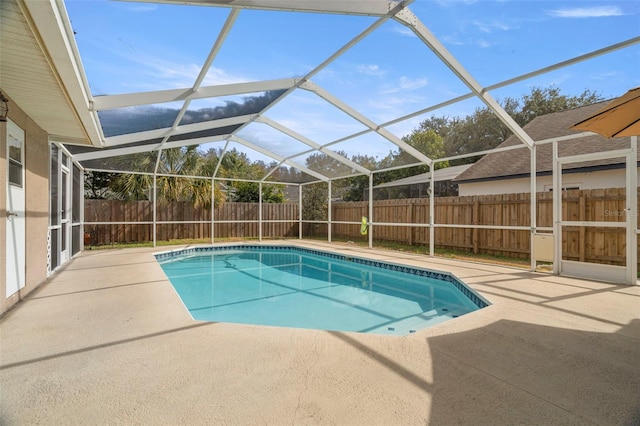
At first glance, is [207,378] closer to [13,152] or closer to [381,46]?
[13,152]

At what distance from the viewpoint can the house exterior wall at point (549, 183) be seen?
759 centimetres

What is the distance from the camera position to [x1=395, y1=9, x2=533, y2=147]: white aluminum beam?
4340mm

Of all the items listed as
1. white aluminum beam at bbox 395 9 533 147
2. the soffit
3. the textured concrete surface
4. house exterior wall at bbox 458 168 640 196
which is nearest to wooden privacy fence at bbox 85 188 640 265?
house exterior wall at bbox 458 168 640 196

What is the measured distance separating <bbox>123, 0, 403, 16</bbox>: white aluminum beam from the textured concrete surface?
3191mm

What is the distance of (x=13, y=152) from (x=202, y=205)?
9108 mm

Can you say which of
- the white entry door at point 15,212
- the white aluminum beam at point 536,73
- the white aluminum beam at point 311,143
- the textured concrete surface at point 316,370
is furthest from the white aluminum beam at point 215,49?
the white aluminum beam at point 536,73

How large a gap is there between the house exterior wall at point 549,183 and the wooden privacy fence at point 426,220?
1.00 m

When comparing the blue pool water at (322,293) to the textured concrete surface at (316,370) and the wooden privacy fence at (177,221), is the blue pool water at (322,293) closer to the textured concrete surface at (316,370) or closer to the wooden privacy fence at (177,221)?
the textured concrete surface at (316,370)

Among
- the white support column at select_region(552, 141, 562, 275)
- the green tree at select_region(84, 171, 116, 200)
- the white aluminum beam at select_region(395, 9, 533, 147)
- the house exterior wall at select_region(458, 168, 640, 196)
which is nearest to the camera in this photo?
the white aluminum beam at select_region(395, 9, 533, 147)

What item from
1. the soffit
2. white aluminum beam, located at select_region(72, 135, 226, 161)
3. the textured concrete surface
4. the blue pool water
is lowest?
the blue pool water

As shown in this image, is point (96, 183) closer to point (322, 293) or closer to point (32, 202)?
point (32, 202)

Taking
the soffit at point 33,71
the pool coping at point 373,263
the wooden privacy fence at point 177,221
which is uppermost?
the soffit at point 33,71

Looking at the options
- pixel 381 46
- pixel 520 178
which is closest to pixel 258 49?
pixel 381 46

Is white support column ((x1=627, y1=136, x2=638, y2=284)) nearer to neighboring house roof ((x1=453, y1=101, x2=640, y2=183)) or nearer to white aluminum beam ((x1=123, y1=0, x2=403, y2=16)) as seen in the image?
neighboring house roof ((x1=453, y1=101, x2=640, y2=183))
